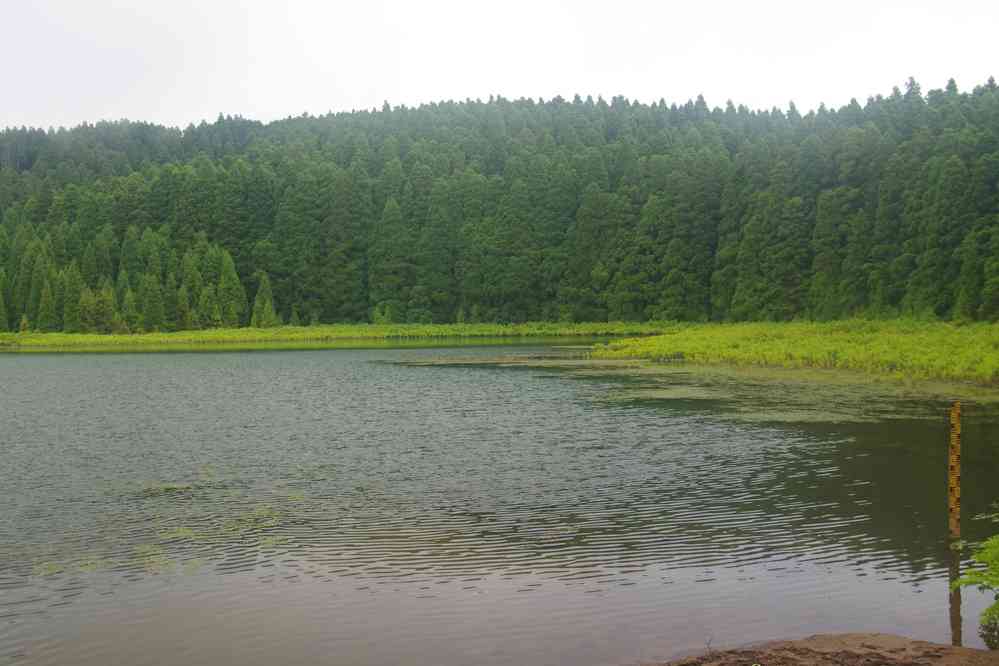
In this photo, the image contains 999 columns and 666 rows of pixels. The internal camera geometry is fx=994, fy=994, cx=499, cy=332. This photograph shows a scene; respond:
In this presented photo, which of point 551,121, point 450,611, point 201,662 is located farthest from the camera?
point 551,121

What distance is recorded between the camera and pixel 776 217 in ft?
332

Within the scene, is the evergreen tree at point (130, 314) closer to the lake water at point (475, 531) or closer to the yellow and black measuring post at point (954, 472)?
the lake water at point (475, 531)

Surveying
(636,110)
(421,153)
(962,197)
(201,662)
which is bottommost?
(201,662)

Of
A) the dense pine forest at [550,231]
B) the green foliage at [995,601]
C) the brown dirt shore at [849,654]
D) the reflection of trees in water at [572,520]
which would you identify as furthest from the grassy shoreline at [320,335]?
the brown dirt shore at [849,654]

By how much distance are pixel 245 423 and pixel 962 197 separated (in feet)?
228

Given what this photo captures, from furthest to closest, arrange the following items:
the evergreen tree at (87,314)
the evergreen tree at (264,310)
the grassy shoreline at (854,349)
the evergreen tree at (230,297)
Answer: the evergreen tree at (230,297)
the evergreen tree at (264,310)
the evergreen tree at (87,314)
the grassy shoreline at (854,349)

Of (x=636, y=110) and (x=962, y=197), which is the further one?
(x=636, y=110)

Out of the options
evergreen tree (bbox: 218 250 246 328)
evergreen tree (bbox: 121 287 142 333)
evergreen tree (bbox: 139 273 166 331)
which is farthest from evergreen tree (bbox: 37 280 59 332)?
evergreen tree (bbox: 218 250 246 328)

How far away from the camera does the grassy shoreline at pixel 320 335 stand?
10038cm

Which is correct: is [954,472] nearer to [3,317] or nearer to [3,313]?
[3,317]

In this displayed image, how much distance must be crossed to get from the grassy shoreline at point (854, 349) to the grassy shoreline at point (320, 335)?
3182 cm

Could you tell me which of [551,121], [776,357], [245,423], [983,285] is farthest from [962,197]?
[551,121]

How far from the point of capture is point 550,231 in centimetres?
12925

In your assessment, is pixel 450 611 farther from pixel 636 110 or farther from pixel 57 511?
pixel 636 110
